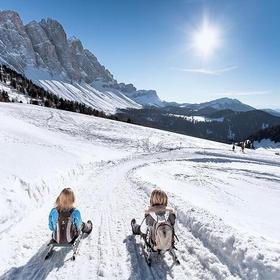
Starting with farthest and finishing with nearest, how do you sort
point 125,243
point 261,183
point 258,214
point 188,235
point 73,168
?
1. point 261,183
2. point 73,168
3. point 258,214
4. point 188,235
5. point 125,243

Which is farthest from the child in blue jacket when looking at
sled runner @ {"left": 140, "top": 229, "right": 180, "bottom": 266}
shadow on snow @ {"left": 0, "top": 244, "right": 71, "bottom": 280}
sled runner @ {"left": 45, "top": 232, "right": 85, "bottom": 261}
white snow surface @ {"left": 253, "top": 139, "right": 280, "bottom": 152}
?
white snow surface @ {"left": 253, "top": 139, "right": 280, "bottom": 152}

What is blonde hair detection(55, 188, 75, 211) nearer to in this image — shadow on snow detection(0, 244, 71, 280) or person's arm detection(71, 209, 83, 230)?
person's arm detection(71, 209, 83, 230)

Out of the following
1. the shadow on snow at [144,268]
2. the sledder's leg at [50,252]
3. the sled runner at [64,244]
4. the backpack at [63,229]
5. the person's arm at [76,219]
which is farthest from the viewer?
the person's arm at [76,219]

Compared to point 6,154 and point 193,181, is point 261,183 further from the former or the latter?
point 6,154

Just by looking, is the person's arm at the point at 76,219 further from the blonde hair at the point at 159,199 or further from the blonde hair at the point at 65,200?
the blonde hair at the point at 159,199

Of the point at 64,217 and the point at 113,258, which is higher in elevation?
the point at 64,217

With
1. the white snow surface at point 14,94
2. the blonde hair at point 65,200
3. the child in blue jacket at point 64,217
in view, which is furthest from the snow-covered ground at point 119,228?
the white snow surface at point 14,94

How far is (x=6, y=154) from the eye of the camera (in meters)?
19.4

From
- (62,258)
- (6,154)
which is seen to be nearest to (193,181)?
(6,154)

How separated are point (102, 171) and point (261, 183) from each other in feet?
46.4

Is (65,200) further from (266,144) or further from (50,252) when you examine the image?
(266,144)

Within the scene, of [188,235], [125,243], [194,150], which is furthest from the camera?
[194,150]

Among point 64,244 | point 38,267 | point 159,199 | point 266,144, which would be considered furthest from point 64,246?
point 266,144

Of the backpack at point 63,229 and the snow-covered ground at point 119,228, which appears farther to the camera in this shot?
the backpack at point 63,229
